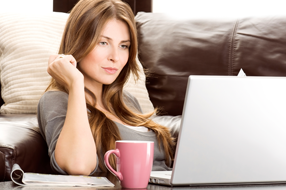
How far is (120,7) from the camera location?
1.32 m

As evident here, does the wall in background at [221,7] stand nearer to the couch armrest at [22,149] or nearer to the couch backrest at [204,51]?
the couch backrest at [204,51]

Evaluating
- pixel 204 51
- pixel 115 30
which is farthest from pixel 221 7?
pixel 115 30

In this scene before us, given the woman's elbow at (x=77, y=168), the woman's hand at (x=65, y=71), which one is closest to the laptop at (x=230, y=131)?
the woman's elbow at (x=77, y=168)

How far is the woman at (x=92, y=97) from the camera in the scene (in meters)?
0.95

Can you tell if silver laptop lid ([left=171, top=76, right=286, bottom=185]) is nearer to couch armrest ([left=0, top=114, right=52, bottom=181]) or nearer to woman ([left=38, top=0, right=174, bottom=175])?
woman ([left=38, top=0, right=174, bottom=175])

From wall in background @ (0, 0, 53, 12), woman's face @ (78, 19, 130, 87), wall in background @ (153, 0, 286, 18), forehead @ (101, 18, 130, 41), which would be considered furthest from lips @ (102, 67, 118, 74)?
wall in background @ (0, 0, 53, 12)

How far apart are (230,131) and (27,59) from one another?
3.84ft

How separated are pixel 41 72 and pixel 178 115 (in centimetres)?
65

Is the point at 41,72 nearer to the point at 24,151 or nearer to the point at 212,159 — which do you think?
the point at 24,151

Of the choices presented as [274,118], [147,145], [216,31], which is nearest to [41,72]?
[216,31]

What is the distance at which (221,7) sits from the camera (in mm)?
2248

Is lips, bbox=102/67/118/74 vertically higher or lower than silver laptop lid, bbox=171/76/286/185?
lower

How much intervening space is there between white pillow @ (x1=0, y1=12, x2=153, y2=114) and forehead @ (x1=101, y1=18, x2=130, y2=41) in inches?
16.1

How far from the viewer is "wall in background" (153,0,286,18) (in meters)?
2.18
